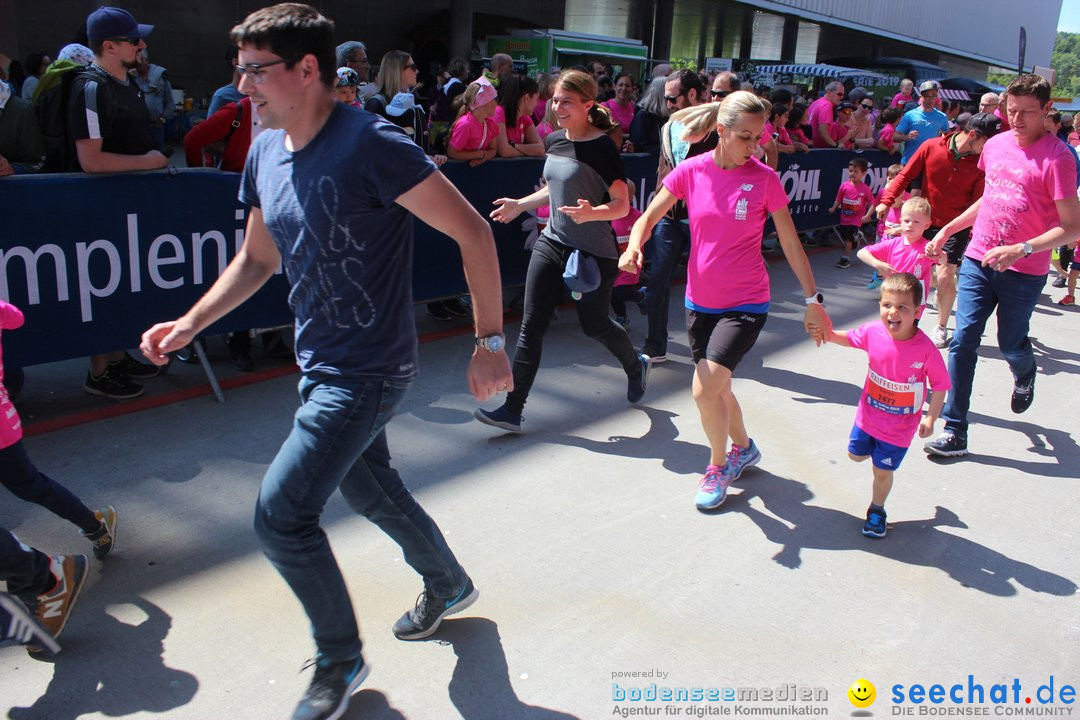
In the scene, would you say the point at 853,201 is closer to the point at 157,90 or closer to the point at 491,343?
the point at 491,343

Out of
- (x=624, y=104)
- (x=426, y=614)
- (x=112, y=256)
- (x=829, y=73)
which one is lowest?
(x=426, y=614)

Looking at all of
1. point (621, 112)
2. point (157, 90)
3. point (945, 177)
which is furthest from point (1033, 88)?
point (157, 90)

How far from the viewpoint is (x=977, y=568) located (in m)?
3.97

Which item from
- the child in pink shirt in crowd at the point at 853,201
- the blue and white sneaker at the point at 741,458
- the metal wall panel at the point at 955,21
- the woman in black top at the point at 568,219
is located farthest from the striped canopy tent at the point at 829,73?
Answer: the blue and white sneaker at the point at 741,458

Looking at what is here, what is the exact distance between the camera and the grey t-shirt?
198 inches

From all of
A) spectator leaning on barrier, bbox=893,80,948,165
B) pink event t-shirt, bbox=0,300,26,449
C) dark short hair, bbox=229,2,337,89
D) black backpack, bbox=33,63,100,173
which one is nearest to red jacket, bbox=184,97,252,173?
black backpack, bbox=33,63,100,173

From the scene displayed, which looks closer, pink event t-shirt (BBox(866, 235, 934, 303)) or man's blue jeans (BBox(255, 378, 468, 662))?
man's blue jeans (BBox(255, 378, 468, 662))

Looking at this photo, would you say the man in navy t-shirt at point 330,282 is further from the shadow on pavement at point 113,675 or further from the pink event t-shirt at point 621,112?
the pink event t-shirt at point 621,112

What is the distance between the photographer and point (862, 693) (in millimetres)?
3078

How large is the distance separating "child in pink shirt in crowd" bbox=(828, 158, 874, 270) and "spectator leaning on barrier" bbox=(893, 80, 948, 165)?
627 mm

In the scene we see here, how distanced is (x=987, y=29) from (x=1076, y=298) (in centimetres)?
4413

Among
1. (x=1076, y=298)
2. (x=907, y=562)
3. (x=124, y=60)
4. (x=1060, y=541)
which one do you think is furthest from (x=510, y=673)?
(x=1076, y=298)

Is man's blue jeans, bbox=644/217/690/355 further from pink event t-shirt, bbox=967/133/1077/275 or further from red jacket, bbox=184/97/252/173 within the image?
red jacket, bbox=184/97/252/173

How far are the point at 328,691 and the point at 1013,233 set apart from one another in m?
4.36
